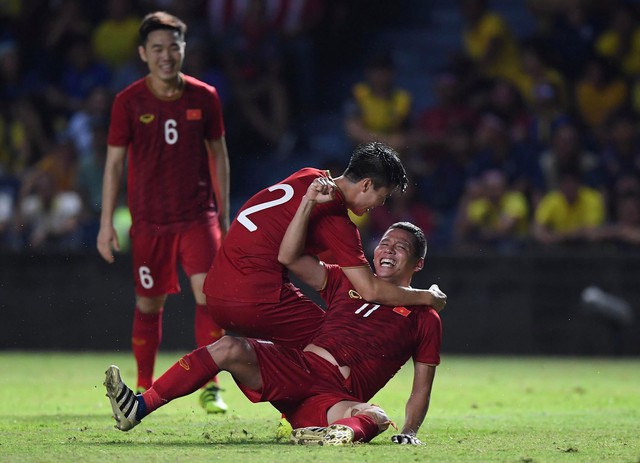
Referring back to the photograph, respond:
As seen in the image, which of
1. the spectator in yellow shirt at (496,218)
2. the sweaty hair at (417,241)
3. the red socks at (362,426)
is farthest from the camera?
the spectator in yellow shirt at (496,218)

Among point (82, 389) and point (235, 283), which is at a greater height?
point (235, 283)

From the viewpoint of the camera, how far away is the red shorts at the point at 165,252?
340 inches

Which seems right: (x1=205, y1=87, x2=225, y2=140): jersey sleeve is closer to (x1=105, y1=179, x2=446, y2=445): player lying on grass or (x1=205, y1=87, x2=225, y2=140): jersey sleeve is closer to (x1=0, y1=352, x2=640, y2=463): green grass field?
(x1=0, y1=352, x2=640, y2=463): green grass field

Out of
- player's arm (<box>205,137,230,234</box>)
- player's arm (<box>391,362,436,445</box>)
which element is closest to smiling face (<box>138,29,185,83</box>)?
player's arm (<box>205,137,230,234</box>)

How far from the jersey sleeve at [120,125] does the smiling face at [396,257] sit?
2.41 metres

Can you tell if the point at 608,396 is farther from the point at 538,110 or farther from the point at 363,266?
the point at 538,110

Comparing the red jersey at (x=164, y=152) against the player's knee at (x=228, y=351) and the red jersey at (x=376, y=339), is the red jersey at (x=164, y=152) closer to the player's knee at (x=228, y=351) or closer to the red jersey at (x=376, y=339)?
the red jersey at (x=376, y=339)

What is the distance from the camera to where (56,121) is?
16.9m

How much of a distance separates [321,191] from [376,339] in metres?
0.86

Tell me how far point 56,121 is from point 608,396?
9463mm

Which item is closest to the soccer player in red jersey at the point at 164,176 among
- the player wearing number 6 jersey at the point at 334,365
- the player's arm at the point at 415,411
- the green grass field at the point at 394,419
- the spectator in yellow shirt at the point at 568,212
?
the green grass field at the point at 394,419

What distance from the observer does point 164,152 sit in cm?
868

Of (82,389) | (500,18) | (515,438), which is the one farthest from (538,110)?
(515,438)

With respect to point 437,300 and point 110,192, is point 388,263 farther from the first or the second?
point 110,192
